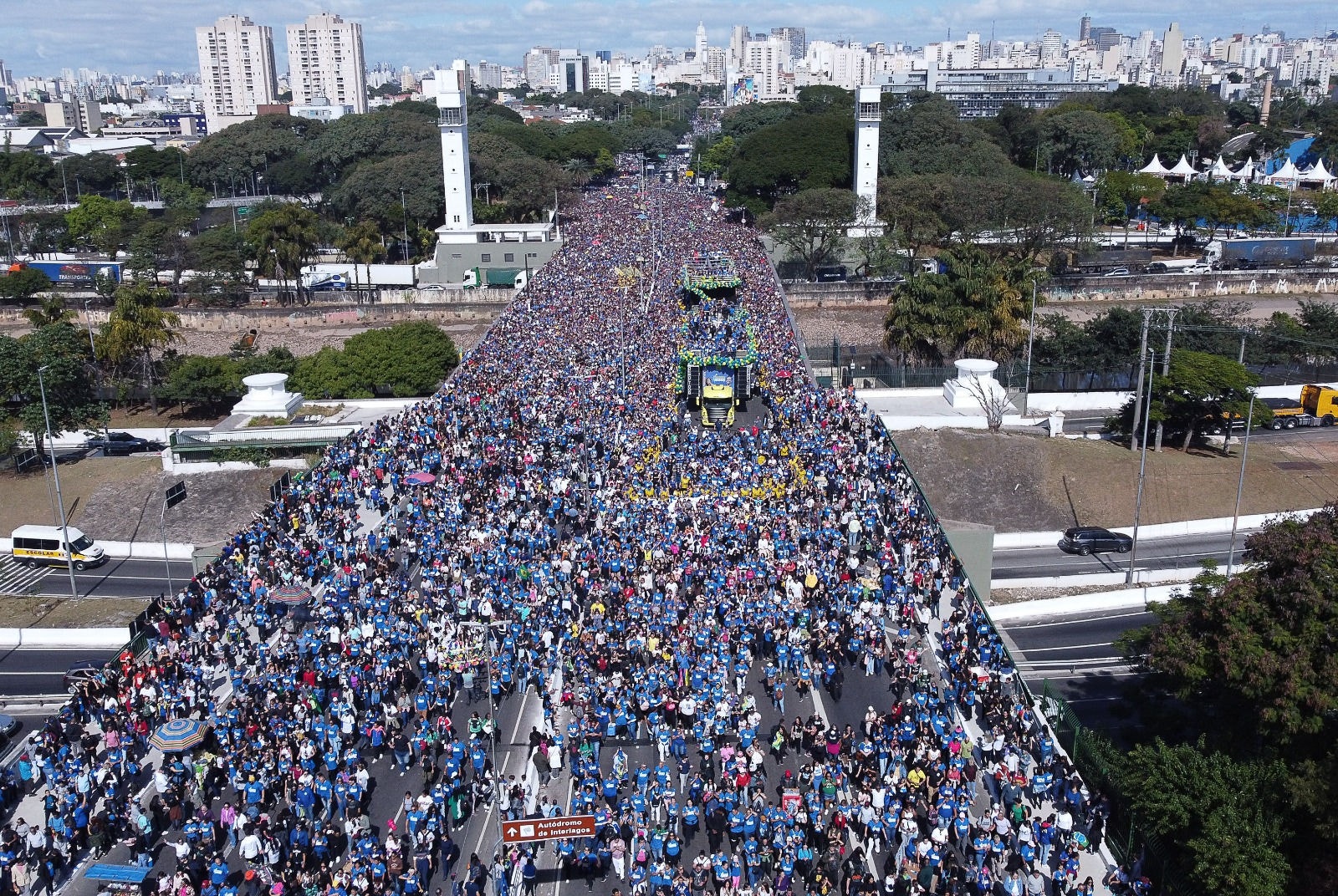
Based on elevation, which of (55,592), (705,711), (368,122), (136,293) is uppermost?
(368,122)

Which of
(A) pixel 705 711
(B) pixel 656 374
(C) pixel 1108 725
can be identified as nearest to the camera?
(A) pixel 705 711

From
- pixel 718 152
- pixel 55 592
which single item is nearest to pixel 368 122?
pixel 718 152

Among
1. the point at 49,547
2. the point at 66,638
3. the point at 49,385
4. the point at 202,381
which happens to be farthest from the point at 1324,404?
the point at 49,385

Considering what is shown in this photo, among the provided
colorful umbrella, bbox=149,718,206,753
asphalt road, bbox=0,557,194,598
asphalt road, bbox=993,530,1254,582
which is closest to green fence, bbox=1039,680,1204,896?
asphalt road, bbox=993,530,1254,582

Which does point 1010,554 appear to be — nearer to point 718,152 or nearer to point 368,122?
point 368,122

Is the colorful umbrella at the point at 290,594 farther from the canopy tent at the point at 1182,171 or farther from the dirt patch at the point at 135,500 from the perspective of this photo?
the canopy tent at the point at 1182,171

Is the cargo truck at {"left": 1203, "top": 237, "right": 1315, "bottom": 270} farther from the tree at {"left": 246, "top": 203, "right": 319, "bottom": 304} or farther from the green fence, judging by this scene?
the green fence

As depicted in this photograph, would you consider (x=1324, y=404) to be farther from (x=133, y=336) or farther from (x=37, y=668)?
(x=133, y=336)
